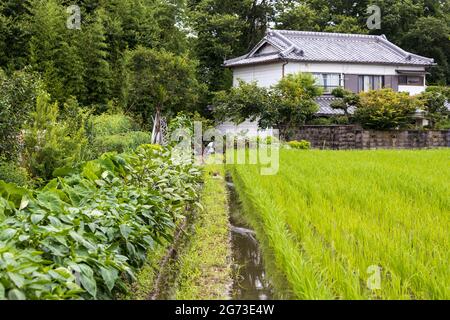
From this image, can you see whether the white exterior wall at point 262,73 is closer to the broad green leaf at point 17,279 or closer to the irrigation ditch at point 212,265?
the irrigation ditch at point 212,265

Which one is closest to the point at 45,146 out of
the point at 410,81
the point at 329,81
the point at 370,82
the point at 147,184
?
the point at 147,184

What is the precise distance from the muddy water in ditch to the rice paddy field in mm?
110

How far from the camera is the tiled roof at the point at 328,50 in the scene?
20.9 metres

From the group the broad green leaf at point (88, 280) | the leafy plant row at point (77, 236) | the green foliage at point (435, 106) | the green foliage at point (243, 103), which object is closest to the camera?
the leafy plant row at point (77, 236)

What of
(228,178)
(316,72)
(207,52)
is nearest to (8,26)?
(228,178)

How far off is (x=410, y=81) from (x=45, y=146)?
19.6m

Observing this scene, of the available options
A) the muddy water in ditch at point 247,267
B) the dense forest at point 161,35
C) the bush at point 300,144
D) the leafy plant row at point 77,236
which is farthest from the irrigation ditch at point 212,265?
the bush at point 300,144

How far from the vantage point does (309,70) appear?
20.9 metres

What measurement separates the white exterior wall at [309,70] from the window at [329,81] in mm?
160

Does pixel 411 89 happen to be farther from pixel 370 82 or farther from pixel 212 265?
pixel 212 265

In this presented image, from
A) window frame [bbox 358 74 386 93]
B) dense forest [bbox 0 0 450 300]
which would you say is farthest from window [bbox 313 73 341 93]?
dense forest [bbox 0 0 450 300]

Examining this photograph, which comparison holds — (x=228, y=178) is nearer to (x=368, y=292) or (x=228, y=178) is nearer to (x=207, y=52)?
(x=368, y=292)

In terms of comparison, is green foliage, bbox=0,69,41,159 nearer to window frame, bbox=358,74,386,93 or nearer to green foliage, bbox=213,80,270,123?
green foliage, bbox=213,80,270,123

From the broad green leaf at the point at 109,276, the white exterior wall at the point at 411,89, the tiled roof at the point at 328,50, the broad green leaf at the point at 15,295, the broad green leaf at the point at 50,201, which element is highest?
the tiled roof at the point at 328,50
